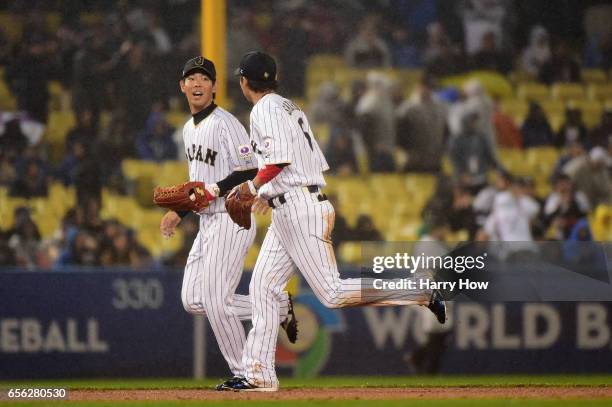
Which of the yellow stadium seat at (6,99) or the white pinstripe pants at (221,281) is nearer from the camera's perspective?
the white pinstripe pants at (221,281)

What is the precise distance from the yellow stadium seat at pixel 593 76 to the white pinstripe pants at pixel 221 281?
32.4 ft

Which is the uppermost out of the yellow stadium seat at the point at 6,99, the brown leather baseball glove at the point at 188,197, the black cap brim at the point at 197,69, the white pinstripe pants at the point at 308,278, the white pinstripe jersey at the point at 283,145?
the yellow stadium seat at the point at 6,99

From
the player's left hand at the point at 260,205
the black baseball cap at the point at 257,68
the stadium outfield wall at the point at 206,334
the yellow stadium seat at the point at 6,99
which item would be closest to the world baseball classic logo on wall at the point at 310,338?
the stadium outfield wall at the point at 206,334

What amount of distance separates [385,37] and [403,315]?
5.85m

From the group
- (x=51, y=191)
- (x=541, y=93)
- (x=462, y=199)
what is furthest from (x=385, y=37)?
(x=51, y=191)

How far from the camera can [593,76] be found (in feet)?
54.5

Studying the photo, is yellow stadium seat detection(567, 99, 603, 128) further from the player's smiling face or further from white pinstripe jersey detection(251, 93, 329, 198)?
white pinstripe jersey detection(251, 93, 329, 198)

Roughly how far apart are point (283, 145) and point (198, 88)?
0.94m

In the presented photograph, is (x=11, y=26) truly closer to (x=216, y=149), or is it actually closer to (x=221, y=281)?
A: (x=216, y=149)

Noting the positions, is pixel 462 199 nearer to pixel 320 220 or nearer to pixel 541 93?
pixel 541 93

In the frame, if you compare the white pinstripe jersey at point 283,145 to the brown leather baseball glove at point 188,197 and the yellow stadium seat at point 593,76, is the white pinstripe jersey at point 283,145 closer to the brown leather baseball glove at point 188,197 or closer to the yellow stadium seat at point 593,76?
the brown leather baseball glove at point 188,197

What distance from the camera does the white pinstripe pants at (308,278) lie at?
23.4 ft

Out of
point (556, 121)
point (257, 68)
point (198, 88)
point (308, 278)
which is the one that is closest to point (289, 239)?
point (308, 278)

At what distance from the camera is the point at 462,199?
13.7 metres
